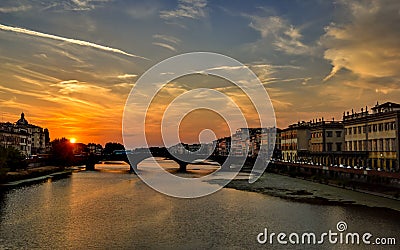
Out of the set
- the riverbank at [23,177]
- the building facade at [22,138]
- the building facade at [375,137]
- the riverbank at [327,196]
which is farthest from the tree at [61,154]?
the building facade at [375,137]

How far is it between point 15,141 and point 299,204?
306 feet

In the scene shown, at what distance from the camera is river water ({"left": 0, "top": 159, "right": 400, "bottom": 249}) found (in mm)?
26266

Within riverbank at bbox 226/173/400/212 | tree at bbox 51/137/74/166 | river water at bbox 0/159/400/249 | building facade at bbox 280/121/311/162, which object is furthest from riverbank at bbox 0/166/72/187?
building facade at bbox 280/121/311/162

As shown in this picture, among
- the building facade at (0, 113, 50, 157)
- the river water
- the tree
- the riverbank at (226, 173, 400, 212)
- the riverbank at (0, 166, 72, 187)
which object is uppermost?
the building facade at (0, 113, 50, 157)

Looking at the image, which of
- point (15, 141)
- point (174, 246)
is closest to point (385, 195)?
point (174, 246)

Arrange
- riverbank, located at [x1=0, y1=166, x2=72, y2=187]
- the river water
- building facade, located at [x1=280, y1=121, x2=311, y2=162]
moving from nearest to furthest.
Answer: the river water, riverbank, located at [x1=0, y1=166, x2=72, y2=187], building facade, located at [x1=280, y1=121, x2=311, y2=162]

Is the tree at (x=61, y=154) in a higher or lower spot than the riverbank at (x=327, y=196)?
higher

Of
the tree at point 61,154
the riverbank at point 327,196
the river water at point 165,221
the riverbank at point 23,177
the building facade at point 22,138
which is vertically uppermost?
the building facade at point 22,138

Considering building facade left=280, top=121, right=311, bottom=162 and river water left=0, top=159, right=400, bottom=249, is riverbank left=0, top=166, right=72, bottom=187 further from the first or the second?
building facade left=280, top=121, right=311, bottom=162

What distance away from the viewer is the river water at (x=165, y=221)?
26.3 meters

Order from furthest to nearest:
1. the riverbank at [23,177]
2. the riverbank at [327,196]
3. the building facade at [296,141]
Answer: the building facade at [296,141]
the riverbank at [23,177]
the riverbank at [327,196]

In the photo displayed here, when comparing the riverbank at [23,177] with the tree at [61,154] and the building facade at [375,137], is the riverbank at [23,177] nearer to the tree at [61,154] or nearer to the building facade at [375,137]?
the tree at [61,154]

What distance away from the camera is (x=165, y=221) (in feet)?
110

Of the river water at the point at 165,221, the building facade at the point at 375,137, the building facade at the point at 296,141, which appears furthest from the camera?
the building facade at the point at 296,141
